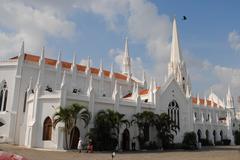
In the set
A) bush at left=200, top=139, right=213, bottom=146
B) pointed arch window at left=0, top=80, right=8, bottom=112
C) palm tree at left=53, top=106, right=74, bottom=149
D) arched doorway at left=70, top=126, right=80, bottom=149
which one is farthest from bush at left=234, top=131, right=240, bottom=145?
pointed arch window at left=0, top=80, right=8, bottom=112

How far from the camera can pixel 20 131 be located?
32.2 meters

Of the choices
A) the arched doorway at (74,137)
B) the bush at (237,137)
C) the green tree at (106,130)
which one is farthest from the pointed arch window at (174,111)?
the bush at (237,137)

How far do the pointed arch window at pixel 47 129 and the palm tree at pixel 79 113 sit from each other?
8.27 ft

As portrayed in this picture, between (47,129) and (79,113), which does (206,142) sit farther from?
(47,129)

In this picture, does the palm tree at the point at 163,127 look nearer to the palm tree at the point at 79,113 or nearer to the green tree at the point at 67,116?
the palm tree at the point at 79,113

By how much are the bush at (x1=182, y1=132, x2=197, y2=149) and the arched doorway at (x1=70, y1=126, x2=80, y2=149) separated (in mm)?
16811

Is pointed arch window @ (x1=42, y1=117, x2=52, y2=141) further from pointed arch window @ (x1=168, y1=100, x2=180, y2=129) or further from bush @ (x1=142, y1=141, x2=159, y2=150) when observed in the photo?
pointed arch window @ (x1=168, y1=100, x2=180, y2=129)

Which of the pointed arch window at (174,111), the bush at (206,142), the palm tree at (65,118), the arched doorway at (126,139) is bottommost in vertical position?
the bush at (206,142)

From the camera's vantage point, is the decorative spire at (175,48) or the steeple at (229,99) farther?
the steeple at (229,99)

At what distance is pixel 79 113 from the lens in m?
27.3

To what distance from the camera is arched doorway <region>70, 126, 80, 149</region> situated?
27.0m

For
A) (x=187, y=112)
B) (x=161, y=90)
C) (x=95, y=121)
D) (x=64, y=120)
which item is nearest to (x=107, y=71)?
(x=161, y=90)

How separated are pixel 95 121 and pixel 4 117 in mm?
13181

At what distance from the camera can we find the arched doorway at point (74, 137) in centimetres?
2702
